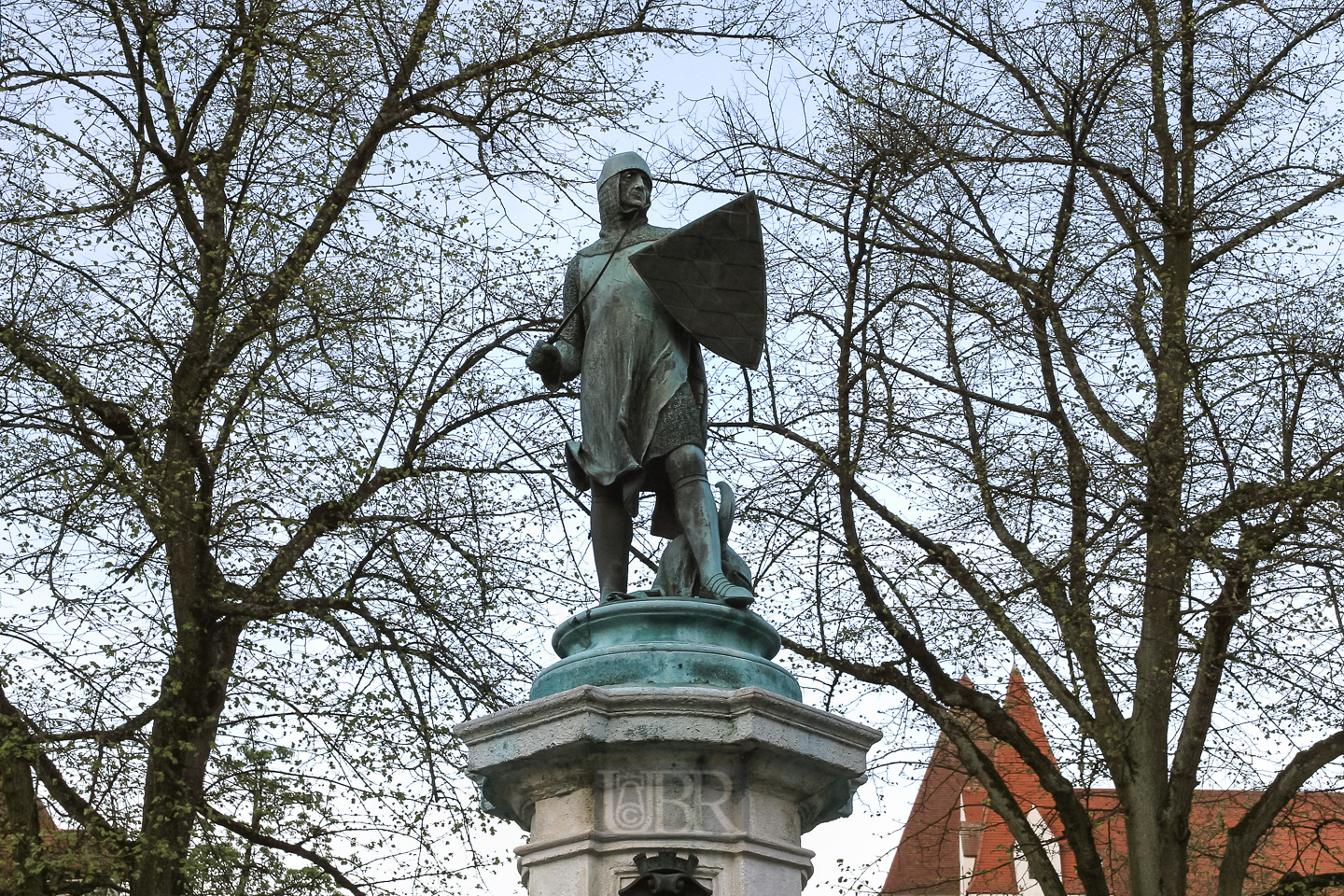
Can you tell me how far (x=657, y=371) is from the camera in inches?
239

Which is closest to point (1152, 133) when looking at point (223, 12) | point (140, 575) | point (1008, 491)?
point (1008, 491)

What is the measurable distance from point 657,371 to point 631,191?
0.76 meters

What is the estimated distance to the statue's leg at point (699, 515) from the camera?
226 inches

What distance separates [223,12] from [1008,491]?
22.5ft

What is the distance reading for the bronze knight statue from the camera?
5.99m

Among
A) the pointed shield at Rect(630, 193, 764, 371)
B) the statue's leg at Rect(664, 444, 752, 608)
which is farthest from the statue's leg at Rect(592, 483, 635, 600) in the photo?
the pointed shield at Rect(630, 193, 764, 371)

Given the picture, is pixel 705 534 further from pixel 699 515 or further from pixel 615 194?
pixel 615 194

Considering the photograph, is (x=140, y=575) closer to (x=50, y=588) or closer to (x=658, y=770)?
(x=50, y=588)

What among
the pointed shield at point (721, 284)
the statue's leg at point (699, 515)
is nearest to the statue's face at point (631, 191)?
the pointed shield at point (721, 284)

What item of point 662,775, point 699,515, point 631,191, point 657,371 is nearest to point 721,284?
point 657,371

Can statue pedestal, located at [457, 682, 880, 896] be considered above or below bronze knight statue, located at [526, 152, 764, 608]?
below

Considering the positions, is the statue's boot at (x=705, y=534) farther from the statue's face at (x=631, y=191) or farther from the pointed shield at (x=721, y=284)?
the statue's face at (x=631, y=191)

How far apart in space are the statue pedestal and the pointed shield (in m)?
1.41

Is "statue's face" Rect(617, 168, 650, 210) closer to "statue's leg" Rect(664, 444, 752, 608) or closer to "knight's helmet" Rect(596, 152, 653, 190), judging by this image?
"knight's helmet" Rect(596, 152, 653, 190)
